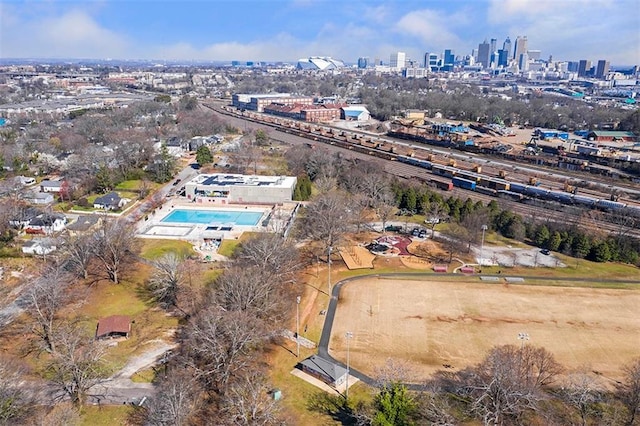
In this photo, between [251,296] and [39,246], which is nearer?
[251,296]

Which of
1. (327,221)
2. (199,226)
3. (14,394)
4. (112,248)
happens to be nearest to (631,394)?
(327,221)

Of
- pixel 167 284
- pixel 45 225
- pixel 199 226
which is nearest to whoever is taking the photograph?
pixel 167 284

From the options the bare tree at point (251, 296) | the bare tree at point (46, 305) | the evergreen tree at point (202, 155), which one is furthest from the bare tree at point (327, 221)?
the evergreen tree at point (202, 155)

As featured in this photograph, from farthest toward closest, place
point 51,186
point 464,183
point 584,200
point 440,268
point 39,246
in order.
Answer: point 464,183, point 51,186, point 584,200, point 39,246, point 440,268

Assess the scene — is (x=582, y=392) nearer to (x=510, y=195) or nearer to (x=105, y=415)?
(x=105, y=415)

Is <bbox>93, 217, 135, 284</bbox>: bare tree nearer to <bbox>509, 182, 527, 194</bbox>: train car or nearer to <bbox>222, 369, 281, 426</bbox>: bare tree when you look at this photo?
<bbox>222, 369, 281, 426</bbox>: bare tree

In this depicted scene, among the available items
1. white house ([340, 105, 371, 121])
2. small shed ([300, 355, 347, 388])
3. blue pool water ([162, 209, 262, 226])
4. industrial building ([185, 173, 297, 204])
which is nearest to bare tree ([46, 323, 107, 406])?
small shed ([300, 355, 347, 388])

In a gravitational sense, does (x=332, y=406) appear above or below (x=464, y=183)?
below
